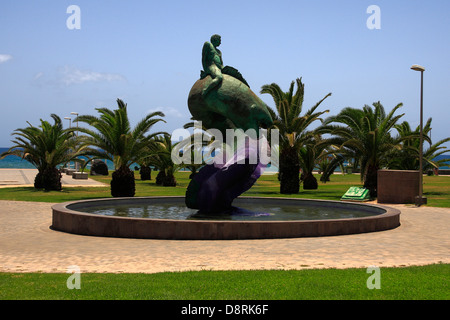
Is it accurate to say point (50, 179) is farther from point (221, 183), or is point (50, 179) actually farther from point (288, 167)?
point (221, 183)

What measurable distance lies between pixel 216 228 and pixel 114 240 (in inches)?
83.8

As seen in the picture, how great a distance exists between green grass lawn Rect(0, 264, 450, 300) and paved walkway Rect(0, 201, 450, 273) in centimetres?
67

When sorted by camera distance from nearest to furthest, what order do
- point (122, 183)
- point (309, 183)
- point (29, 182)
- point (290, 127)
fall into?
point (122, 183) < point (290, 127) < point (309, 183) < point (29, 182)

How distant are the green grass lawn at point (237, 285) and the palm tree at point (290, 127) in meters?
19.3

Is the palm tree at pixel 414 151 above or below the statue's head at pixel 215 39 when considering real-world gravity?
below

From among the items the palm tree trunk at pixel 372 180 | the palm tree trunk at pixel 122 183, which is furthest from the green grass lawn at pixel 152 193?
the palm tree trunk at pixel 372 180

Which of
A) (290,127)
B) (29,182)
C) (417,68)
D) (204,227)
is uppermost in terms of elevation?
(417,68)

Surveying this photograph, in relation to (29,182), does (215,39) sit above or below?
above

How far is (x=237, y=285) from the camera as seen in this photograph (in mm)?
6312

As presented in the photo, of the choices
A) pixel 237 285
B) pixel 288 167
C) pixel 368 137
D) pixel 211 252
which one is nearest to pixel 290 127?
pixel 288 167

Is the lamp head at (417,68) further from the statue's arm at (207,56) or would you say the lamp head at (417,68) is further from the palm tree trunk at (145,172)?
the palm tree trunk at (145,172)

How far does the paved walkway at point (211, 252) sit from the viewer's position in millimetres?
7914

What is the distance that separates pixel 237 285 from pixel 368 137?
60.8ft
